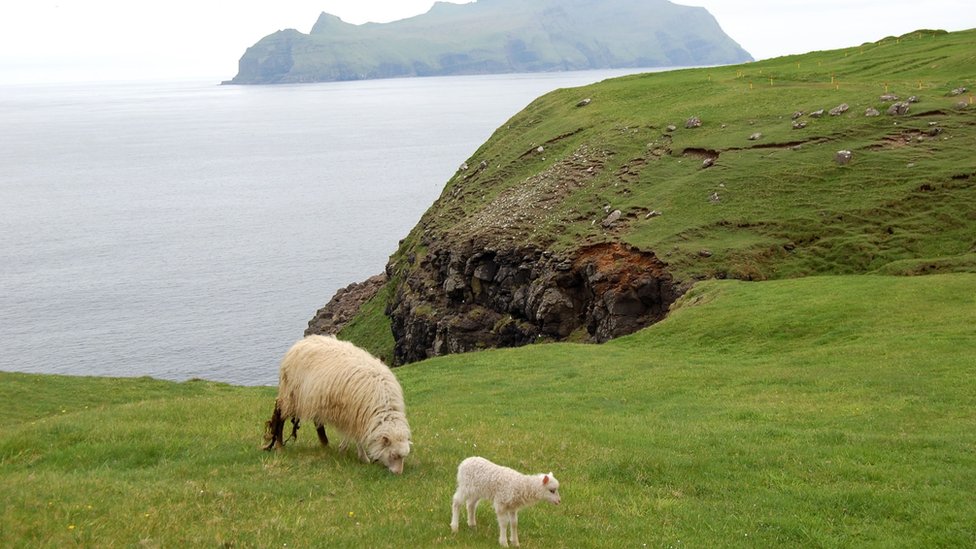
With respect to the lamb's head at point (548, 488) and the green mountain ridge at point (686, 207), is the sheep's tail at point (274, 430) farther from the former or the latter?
the green mountain ridge at point (686, 207)

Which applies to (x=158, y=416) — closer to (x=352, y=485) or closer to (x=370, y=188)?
(x=352, y=485)

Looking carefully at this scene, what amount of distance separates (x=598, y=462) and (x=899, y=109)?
55123 mm

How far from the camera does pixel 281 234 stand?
12562cm

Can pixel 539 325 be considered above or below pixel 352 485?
below

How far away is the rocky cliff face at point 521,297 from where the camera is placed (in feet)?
167

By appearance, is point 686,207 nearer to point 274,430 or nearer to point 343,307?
point 343,307

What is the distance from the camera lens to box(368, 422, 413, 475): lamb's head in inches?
620

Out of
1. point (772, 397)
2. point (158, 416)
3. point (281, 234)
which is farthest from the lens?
point (281, 234)

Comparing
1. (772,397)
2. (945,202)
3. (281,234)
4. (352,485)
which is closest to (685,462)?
(352,485)

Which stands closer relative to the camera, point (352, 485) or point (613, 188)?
point (352, 485)

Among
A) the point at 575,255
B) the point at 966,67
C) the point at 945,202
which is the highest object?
the point at 966,67

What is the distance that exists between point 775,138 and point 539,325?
23.5m

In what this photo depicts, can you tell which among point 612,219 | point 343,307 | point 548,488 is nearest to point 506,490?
point 548,488

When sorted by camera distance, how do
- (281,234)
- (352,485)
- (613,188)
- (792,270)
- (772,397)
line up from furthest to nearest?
(281,234) < (613,188) < (792,270) < (772,397) < (352,485)
